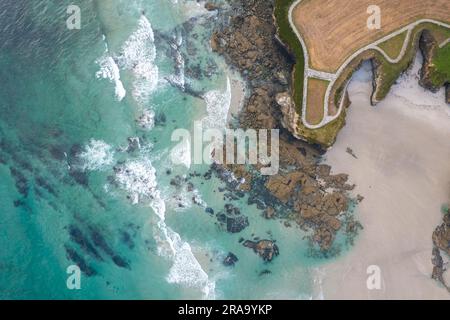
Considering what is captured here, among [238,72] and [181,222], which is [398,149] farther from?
[181,222]

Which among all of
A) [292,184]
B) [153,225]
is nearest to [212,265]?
[153,225]

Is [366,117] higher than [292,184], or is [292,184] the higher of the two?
[366,117]

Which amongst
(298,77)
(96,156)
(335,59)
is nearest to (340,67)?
(335,59)

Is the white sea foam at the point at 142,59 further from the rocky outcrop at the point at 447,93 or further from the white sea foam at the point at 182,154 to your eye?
the rocky outcrop at the point at 447,93
